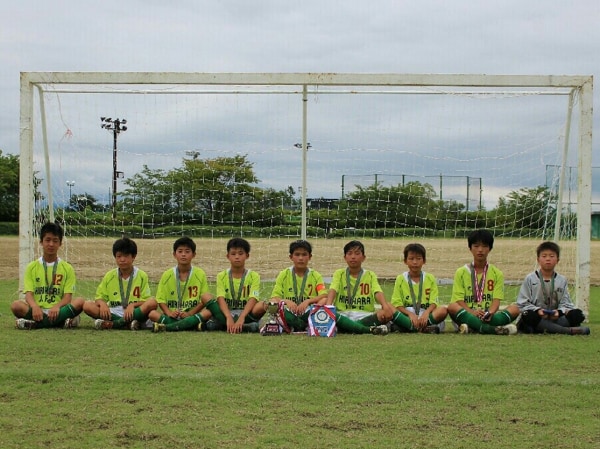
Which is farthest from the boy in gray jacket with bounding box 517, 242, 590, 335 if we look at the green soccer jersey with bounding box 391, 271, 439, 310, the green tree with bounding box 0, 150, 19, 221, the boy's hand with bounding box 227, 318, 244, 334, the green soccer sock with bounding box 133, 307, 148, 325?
the green tree with bounding box 0, 150, 19, 221

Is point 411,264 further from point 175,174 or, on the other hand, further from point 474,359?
point 175,174

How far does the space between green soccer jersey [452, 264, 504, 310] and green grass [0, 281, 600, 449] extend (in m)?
0.98

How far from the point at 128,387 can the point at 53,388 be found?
0.47 meters

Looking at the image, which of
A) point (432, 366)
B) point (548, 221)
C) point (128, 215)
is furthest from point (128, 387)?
point (548, 221)

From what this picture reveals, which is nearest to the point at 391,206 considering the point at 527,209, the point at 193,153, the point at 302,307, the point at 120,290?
the point at 527,209

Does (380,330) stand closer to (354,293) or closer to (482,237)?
(354,293)

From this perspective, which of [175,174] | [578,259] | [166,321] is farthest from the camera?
[175,174]

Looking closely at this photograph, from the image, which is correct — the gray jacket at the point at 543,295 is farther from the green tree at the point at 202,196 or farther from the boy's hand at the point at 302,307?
the green tree at the point at 202,196

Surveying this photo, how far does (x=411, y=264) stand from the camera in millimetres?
7852

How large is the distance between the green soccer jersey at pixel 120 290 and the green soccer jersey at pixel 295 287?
4.69ft

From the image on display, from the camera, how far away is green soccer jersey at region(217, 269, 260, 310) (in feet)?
25.8

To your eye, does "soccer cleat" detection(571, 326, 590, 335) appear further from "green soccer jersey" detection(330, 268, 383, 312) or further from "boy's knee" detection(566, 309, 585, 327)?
"green soccer jersey" detection(330, 268, 383, 312)

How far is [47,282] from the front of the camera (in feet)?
25.7

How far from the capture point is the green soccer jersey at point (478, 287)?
7.92 metres
